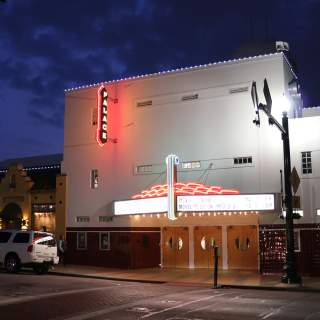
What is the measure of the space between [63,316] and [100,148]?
18.0m

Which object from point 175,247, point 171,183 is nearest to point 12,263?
point 171,183

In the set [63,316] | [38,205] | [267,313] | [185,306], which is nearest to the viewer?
[63,316]

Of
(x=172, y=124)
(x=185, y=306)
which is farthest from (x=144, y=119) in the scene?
(x=185, y=306)

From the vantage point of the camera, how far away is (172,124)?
91.2 feet

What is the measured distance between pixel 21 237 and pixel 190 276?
24.8ft

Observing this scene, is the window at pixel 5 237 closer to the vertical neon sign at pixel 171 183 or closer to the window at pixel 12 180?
the vertical neon sign at pixel 171 183

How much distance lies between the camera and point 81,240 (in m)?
30.1

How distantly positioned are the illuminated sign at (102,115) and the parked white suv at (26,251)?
6.28 m

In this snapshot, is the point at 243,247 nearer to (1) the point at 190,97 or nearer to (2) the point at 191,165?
(2) the point at 191,165

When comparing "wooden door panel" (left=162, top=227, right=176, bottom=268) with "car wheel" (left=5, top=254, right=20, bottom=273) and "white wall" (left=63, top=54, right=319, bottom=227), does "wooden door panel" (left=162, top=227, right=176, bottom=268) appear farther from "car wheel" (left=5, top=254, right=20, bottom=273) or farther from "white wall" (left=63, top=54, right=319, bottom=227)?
"car wheel" (left=5, top=254, right=20, bottom=273)

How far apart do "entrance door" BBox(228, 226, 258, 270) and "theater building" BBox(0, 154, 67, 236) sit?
10.5 m

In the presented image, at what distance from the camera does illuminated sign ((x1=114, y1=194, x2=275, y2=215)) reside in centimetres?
2358

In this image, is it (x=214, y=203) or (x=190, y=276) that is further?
(x=214, y=203)

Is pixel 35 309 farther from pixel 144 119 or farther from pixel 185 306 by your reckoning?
pixel 144 119
